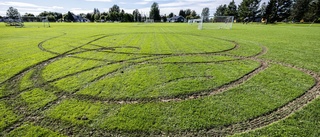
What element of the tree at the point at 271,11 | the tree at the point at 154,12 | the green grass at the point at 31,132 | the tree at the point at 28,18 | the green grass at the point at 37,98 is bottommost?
the green grass at the point at 31,132

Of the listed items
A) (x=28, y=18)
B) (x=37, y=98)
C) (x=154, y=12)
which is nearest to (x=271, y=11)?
(x=154, y=12)

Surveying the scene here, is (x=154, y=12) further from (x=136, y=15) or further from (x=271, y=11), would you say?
(x=271, y=11)

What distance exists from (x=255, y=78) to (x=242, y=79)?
0.63 metres

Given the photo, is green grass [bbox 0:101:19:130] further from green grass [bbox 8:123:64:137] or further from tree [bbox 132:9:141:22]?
tree [bbox 132:9:141:22]

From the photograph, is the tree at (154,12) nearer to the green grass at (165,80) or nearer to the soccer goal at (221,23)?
the soccer goal at (221,23)

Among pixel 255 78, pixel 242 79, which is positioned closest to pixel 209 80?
pixel 242 79

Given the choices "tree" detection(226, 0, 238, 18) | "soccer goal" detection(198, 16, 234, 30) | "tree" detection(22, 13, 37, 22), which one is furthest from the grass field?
"tree" detection(226, 0, 238, 18)

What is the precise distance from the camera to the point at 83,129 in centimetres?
402

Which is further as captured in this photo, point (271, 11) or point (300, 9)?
point (271, 11)

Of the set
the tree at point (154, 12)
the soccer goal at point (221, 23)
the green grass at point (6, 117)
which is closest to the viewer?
the green grass at point (6, 117)

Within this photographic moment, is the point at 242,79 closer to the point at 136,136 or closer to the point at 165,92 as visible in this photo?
the point at 165,92

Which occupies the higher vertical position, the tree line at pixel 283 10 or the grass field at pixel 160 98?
the tree line at pixel 283 10

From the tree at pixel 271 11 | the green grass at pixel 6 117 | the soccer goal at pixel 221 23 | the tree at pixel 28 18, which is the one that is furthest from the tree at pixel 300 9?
the tree at pixel 28 18

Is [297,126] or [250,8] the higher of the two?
[250,8]
